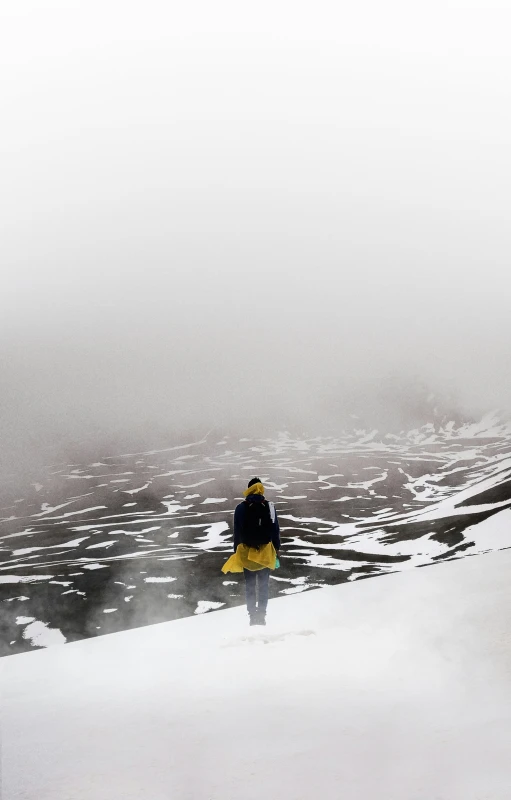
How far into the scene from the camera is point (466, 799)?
3.71 m

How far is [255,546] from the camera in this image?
8.75 metres

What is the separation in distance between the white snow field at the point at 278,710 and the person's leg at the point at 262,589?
34 centimetres

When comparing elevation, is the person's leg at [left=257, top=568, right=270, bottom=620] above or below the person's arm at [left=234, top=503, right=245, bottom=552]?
below

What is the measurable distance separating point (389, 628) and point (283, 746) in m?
4.00

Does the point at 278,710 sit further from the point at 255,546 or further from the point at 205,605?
the point at 205,605

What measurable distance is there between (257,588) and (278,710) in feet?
11.2

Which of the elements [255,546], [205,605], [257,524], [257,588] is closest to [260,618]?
[257,588]

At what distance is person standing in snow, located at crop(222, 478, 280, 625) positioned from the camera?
8.73 meters

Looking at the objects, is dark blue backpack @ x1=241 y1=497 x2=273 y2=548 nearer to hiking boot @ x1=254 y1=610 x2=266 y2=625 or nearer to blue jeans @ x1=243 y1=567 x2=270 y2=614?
blue jeans @ x1=243 y1=567 x2=270 y2=614

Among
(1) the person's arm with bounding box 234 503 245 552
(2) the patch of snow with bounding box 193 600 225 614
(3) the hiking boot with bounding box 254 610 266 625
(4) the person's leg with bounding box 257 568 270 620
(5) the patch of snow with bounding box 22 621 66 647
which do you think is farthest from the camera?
(2) the patch of snow with bounding box 193 600 225 614

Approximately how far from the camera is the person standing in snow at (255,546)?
8727 mm

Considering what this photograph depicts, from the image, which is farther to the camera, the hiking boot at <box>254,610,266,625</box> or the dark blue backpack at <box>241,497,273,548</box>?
the hiking boot at <box>254,610,266,625</box>

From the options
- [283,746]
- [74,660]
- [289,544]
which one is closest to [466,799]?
[283,746]

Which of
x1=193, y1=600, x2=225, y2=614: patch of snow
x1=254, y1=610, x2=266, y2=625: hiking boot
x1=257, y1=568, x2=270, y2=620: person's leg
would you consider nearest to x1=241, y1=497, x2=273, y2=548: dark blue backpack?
x1=257, y1=568, x2=270, y2=620: person's leg
